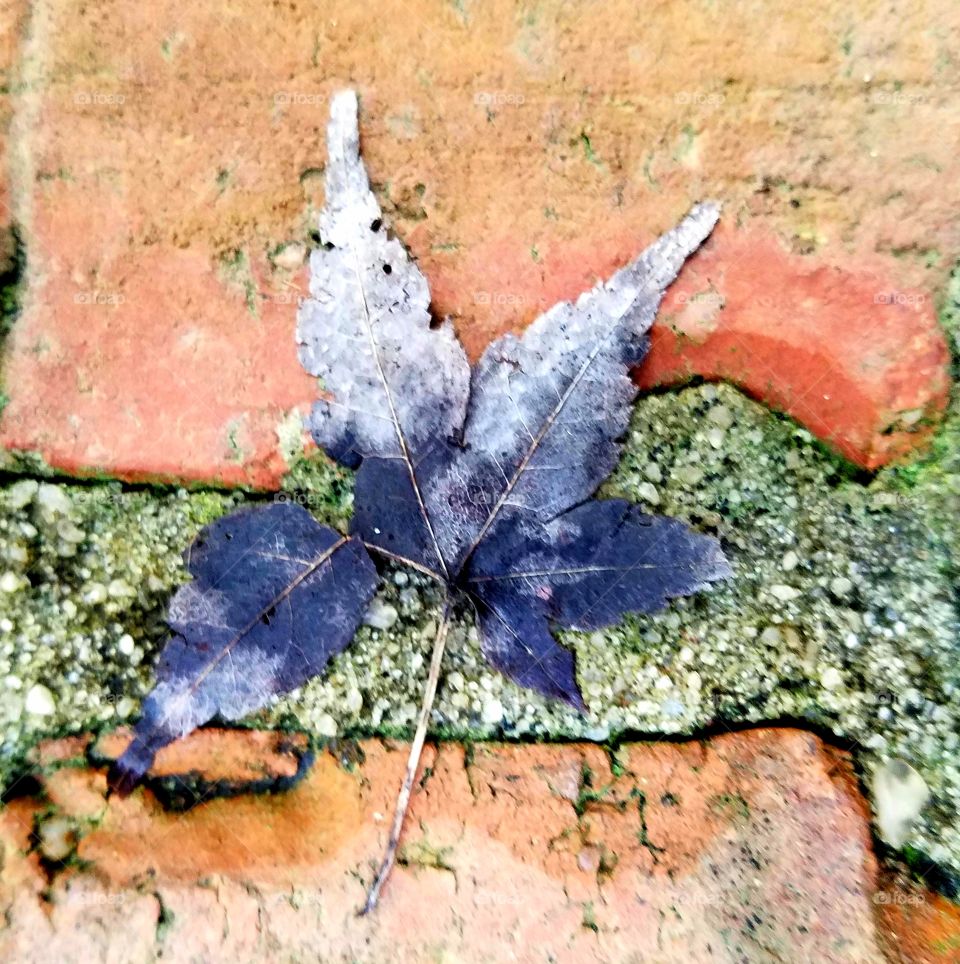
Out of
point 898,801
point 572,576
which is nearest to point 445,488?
point 572,576

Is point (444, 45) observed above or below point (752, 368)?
above

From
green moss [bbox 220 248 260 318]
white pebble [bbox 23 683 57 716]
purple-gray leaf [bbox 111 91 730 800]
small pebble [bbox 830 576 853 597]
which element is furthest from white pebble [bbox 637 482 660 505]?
white pebble [bbox 23 683 57 716]

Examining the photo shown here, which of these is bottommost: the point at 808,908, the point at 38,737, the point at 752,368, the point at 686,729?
the point at 38,737

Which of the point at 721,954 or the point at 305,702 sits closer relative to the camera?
the point at 721,954

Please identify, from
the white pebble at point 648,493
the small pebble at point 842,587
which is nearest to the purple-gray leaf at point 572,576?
the white pebble at point 648,493

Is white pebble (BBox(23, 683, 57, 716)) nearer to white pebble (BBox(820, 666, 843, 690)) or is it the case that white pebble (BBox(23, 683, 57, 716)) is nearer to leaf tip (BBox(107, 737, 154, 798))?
leaf tip (BBox(107, 737, 154, 798))

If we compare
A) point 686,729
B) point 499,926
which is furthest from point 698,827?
point 499,926

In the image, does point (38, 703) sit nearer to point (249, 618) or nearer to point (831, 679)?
point (249, 618)

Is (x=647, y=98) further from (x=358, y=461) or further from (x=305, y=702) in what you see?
(x=305, y=702)
